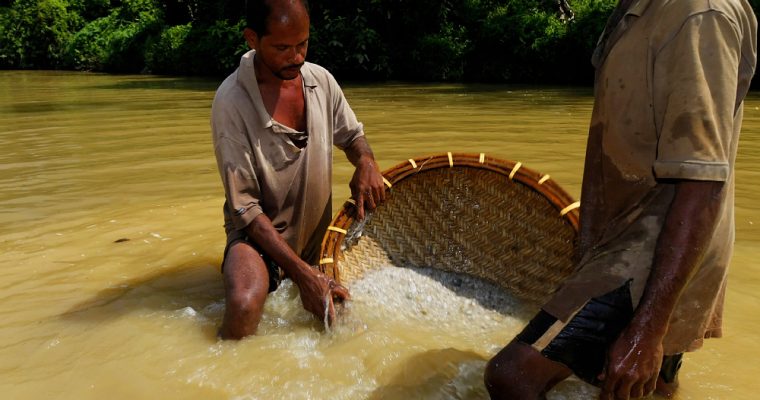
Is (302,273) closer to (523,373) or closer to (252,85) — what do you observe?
(252,85)

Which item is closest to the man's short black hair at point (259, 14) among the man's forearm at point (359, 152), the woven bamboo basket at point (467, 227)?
the man's forearm at point (359, 152)

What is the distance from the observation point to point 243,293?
2277mm

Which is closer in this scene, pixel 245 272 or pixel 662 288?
pixel 662 288

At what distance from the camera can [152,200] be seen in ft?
13.9

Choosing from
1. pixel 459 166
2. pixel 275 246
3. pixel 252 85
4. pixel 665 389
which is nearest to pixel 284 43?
pixel 252 85

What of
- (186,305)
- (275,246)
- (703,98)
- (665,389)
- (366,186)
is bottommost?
(186,305)

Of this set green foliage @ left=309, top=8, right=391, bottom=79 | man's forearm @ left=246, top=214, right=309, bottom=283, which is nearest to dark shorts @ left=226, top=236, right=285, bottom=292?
man's forearm @ left=246, top=214, right=309, bottom=283

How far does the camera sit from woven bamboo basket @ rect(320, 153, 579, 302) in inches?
94.2

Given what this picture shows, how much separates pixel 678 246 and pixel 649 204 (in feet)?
0.59

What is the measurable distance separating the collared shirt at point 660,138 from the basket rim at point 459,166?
0.55 m

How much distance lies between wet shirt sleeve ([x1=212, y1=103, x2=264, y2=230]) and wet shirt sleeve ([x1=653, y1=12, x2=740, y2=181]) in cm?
149

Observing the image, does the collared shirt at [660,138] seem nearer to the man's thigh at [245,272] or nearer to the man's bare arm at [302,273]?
the man's bare arm at [302,273]

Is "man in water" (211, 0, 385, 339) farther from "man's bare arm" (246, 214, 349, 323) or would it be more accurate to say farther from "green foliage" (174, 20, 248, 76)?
"green foliage" (174, 20, 248, 76)

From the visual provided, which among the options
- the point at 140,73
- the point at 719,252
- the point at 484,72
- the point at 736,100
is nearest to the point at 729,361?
the point at 719,252
